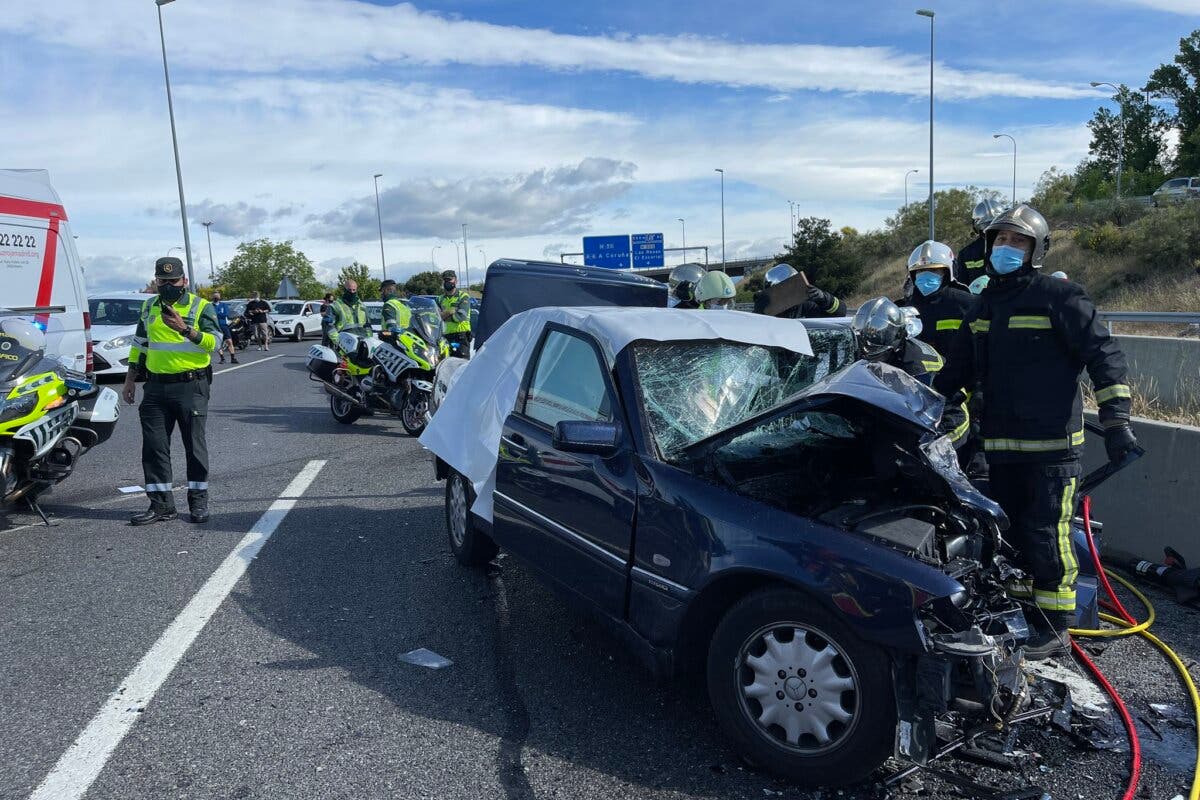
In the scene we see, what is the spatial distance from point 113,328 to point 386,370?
9196 millimetres

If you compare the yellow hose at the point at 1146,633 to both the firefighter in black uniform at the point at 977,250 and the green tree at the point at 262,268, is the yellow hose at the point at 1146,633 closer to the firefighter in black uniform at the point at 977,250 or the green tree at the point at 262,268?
the firefighter in black uniform at the point at 977,250

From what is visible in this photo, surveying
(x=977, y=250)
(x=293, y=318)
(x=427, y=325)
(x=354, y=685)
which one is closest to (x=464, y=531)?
(x=354, y=685)

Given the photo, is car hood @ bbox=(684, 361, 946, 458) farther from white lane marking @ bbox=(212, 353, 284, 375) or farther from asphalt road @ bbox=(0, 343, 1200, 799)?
white lane marking @ bbox=(212, 353, 284, 375)

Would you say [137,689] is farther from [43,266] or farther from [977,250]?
[43,266]

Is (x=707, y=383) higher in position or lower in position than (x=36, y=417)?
higher

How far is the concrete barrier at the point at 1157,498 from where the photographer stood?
4848 millimetres

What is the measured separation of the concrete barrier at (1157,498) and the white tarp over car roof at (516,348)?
2375 millimetres

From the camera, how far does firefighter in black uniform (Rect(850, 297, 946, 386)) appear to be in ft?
15.1

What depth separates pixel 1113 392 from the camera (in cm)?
377

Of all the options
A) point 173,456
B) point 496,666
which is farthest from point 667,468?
point 173,456

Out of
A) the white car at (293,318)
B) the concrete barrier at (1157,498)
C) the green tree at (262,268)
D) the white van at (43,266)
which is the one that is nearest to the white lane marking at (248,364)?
the white car at (293,318)

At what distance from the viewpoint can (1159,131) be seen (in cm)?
6525

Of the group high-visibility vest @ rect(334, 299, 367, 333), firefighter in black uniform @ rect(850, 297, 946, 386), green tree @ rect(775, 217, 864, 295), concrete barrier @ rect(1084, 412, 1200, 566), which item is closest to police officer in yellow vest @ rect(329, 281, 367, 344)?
high-visibility vest @ rect(334, 299, 367, 333)

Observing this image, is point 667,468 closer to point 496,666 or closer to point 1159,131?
point 496,666
